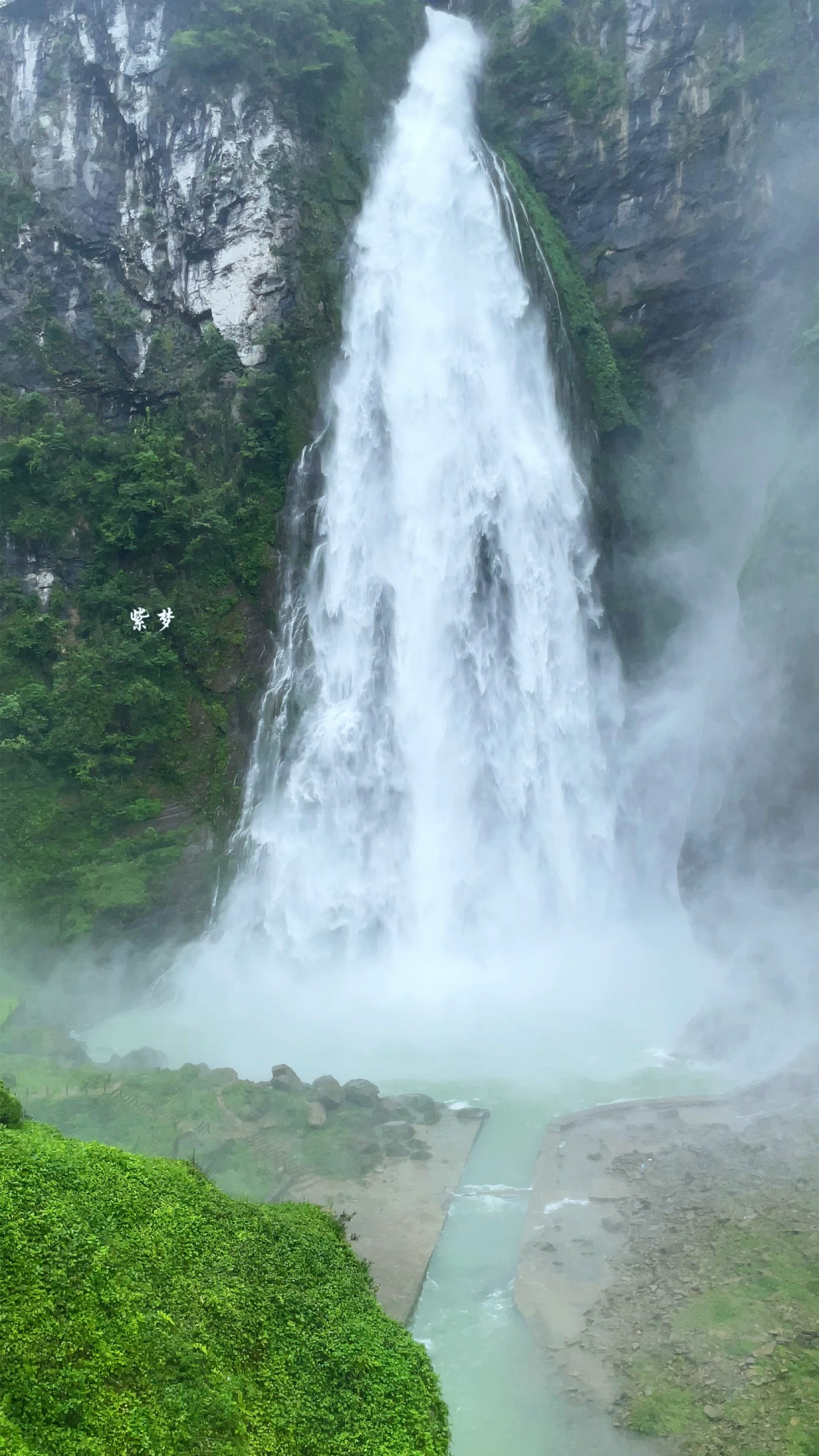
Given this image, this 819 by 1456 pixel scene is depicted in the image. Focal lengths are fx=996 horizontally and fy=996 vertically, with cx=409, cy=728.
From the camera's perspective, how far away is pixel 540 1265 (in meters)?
8.95

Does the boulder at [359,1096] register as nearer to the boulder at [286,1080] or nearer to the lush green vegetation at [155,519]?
the boulder at [286,1080]

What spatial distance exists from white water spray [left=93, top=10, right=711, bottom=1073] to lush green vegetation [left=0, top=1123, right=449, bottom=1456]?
359 inches

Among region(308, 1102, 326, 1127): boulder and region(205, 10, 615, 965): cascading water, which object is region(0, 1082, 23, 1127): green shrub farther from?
region(205, 10, 615, 965): cascading water

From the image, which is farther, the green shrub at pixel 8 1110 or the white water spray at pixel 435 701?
the white water spray at pixel 435 701

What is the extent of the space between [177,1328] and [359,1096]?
6626 mm

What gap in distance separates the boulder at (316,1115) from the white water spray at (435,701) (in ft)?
12.9

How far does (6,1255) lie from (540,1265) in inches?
221

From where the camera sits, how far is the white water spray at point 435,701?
17.5 metres

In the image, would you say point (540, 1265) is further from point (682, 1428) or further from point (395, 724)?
point (395, 724)

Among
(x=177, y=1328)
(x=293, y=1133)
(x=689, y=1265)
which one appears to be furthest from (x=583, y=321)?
(x=177, y=1328)

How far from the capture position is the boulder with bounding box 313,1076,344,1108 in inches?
462

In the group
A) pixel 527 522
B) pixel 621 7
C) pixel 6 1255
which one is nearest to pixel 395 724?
pixel 527 522

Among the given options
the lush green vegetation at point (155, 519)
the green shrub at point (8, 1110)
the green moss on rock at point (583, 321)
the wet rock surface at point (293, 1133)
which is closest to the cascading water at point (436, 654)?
the lush green vegetation at point (155, 519)

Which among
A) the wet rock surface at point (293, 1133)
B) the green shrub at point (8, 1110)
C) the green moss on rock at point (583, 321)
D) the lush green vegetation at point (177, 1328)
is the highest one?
the green moss on rock at point (583, 321)
